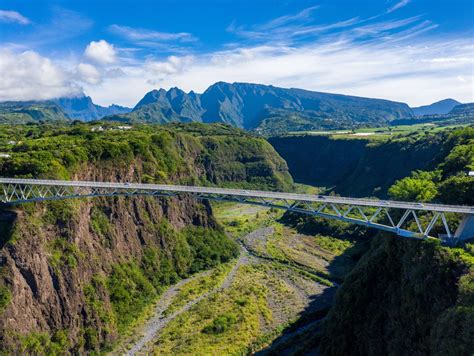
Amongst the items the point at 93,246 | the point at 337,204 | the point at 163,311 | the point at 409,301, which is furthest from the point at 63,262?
Result: the point at 409,301

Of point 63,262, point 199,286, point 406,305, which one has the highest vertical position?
point 406,305

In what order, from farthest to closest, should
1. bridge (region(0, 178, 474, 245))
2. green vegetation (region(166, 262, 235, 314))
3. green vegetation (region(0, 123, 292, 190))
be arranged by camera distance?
green vegetation (region(166, 262, 235, 314)) < green vegetation (region(0, 123, 292, 190)) < bridge (region(0, 178, 474, 245))

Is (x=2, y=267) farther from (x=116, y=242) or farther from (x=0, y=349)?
(x=116, y=242)

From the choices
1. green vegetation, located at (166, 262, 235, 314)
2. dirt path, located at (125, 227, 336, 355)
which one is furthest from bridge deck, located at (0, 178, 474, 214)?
dirt path, located at (125, 227, 336, 355)

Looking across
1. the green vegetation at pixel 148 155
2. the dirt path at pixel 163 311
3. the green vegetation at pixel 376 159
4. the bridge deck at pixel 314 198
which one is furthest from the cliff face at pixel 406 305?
the green vegetation at pixel 148 155

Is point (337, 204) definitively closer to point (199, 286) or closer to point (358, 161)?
point (199, 286)

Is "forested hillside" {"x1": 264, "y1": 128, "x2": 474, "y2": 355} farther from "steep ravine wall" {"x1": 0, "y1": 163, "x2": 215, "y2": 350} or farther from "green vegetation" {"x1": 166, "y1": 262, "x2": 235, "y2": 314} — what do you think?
"steep ravine wall" {"x1": 0, "y1": 163, "x2": 215, "y2": 350}
